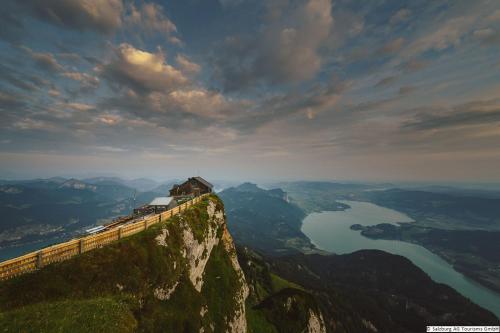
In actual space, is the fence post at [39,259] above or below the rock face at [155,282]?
above

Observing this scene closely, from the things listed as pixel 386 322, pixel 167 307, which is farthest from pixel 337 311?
pixel 167 307

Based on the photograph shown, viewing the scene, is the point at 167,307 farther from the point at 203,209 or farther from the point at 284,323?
the point at 284,323

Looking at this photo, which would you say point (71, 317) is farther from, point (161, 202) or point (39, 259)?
point (161, 202)

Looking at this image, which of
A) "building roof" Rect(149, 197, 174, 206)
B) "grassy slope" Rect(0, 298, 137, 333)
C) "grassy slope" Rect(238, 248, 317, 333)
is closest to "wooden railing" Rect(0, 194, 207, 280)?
"grassy slope" Rect(0, 298, 137, 333)

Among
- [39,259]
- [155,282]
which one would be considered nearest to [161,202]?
[155,282]

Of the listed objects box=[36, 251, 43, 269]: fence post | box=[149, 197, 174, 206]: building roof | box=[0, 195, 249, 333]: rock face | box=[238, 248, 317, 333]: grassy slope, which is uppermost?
box=[149, 197, 174, 206]: building roof

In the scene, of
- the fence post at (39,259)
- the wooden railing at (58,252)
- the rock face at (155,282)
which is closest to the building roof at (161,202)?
the rock face at (155,282)

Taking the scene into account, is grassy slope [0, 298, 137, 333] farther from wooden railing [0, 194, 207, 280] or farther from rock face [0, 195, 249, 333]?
wooden railing [0, 194, 207, 280]

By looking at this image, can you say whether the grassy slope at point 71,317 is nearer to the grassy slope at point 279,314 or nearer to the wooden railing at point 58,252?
the wooden railing at point 58,252
